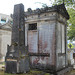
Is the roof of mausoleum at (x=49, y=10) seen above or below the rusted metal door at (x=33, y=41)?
above

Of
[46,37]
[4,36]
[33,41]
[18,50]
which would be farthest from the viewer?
[4,36]

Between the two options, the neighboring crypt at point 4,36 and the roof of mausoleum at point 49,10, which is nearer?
the roof of mausoleum at point 49,10

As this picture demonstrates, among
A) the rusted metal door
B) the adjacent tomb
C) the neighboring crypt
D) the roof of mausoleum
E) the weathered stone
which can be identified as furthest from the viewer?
the neighboring crypt

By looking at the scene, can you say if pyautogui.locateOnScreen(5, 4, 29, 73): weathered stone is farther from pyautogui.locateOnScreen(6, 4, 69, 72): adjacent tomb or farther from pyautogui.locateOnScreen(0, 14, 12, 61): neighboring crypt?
pyautogui.locateOnScreen(0, 14, 12, 61): neighboring crypt

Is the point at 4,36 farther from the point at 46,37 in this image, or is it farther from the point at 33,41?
the point at 46,37

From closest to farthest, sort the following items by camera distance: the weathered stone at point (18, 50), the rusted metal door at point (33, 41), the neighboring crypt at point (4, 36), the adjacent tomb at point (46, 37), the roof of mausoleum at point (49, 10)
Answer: the weathered stone at point (18, 50) < the adjacent tomb at point (46, 37) < the roof of mausoleum at point (49, 10) < the rusted metal door at point (33, 41) < the neighboring crypt at point (4, 36)

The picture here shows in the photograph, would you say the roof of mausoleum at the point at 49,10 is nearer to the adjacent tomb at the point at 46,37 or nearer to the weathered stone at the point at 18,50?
the adjacent tomb at the point at 46,37

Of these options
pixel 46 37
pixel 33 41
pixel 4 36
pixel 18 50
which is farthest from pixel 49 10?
pixel 4 36

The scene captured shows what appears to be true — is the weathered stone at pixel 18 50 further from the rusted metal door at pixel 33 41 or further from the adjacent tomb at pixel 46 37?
the rusted metal door at pixel 33 41

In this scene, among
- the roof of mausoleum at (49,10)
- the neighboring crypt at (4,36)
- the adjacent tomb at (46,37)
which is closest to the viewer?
the adjacent tomb at (46,37)

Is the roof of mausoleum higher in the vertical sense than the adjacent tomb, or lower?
higher

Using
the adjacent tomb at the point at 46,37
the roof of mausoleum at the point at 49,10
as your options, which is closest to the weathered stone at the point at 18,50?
the adjacent tomb at the point at 46,37

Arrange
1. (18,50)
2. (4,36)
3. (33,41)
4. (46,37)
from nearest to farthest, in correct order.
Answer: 1. (18,50)
2. (46,37)
3. (33,41)
4. (4,36)

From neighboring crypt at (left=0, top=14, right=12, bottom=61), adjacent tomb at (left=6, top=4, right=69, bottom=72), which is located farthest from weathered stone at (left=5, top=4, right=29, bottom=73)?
neighboring crypt at (left=0, top=14, right=12, bottom=61)
